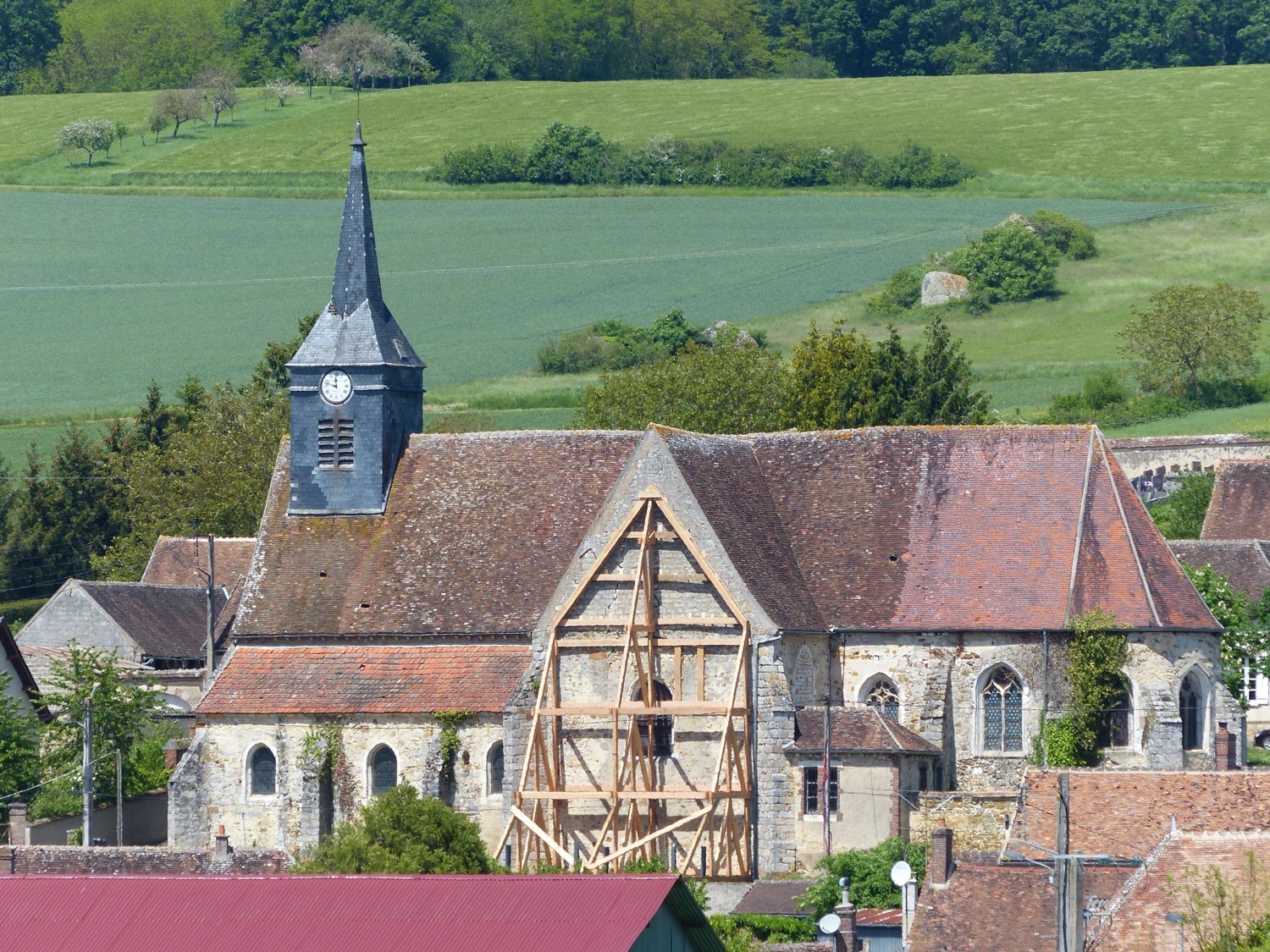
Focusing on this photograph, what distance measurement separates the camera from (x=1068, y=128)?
136875mm

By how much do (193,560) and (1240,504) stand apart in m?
29.7

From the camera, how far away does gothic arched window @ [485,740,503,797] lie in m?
→ 55.4

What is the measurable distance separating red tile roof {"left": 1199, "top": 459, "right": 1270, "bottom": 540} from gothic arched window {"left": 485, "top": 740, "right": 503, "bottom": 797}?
93.1 feet

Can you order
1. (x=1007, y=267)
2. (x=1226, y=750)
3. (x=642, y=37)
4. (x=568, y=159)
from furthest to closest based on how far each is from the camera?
1. (x=642, y=37)
2. (x=568, y=159)
3. (x=1007, y=267)
4. (x=1226, y=750)

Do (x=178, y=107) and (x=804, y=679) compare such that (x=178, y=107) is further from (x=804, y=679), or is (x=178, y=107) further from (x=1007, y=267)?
(x=804, y=679)

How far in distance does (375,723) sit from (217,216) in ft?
243

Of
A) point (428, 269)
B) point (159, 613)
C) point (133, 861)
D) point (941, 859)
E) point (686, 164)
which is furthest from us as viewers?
point (686, 164)

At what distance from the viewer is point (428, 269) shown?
118 m

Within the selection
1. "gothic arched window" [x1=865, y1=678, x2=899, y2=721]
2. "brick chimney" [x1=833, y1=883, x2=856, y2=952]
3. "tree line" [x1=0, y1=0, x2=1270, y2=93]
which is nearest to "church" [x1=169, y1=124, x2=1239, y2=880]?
"gothic arched window" [x1=865, y1=678, x2=899, y2=721]

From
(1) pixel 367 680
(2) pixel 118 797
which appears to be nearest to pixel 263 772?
(1) pixel 367 680

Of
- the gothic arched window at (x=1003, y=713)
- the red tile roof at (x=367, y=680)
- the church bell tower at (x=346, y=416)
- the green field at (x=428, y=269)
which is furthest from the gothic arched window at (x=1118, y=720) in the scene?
the green field at (x=428, y=269)

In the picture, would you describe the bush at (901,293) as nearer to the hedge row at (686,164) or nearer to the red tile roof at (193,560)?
the hedge row at (686,164)

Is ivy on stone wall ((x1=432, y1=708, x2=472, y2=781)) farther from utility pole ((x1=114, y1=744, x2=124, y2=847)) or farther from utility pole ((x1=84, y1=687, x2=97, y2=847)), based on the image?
utility pole ((x1=114, y1=744, x2=124, y2=847))

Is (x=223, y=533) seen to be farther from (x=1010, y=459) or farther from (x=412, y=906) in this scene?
(x=412, y=906)
